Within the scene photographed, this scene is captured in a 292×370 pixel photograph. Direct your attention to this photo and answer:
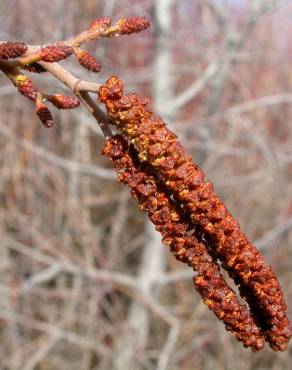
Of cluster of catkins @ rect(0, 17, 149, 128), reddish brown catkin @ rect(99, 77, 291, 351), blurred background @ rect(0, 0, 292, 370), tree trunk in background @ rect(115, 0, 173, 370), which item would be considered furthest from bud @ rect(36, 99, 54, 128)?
tree trunk in background @ rect(115, 0, 173, 370)

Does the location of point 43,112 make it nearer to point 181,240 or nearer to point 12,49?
point 12,49

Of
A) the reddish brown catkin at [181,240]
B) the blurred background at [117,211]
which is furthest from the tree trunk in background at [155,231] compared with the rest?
the reddish brown catkin at [181,240]

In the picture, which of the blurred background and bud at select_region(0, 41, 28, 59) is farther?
the blurred background

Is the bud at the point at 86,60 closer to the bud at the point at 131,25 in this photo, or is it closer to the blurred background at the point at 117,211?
the bud at the point at 131,25

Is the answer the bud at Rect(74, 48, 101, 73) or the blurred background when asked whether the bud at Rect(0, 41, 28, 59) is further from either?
the blurred background

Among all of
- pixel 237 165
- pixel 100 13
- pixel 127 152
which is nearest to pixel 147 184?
pixel 127 152
